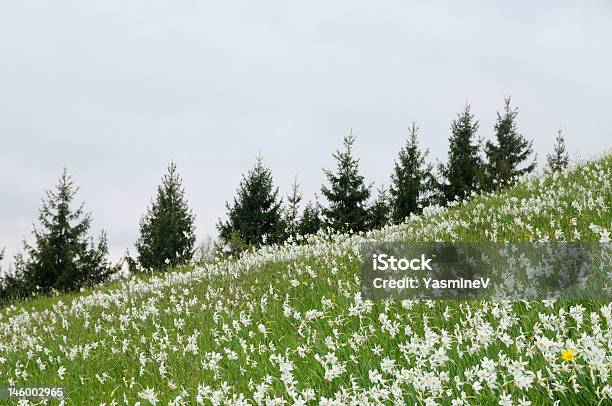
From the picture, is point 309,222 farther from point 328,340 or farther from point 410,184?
point 328,340

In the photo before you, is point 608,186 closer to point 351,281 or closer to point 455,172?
point 351,281

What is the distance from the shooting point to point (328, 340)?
5.09 metres

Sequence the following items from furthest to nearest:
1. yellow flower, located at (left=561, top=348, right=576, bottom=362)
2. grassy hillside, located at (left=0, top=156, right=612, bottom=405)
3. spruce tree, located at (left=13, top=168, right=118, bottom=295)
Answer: spruce tree, located at (left=13, top=168, right=118, bottom=295) < grassy hillside, located at (left=0, top=156, right=612, bottom=405) < yellow flower, located at (left=561, top=348, right=576, bottom=362)

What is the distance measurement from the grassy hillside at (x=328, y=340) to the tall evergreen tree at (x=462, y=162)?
25473 mm

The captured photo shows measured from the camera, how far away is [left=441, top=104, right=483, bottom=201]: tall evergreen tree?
39.6 m

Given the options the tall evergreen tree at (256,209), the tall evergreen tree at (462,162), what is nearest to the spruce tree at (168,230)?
the tall evergreen tree at (256,209)

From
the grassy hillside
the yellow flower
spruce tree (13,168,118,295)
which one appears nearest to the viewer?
the yellow flower

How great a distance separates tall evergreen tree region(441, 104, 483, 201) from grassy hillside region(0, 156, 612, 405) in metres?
25.5

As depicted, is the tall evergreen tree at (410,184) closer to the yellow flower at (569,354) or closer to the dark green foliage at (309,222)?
the dark green foliage at (309,222)

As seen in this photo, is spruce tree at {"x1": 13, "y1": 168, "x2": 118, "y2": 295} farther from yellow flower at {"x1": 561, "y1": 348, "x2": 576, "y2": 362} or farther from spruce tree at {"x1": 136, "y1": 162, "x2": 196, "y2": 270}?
yellow flower at {"x1": 561, "y1": 348, "x2": 576, "y2": 362}

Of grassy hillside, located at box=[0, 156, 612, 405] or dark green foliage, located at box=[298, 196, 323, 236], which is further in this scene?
dark green foliage, located at box=[298, 196, 323, 236]

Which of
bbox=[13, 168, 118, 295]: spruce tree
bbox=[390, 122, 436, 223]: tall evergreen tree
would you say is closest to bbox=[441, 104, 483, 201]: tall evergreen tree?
bbox=[390, 122, 436, 223]: tall evergreen tree

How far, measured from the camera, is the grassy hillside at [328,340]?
3.43 meters

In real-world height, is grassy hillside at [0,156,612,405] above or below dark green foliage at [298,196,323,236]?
below
